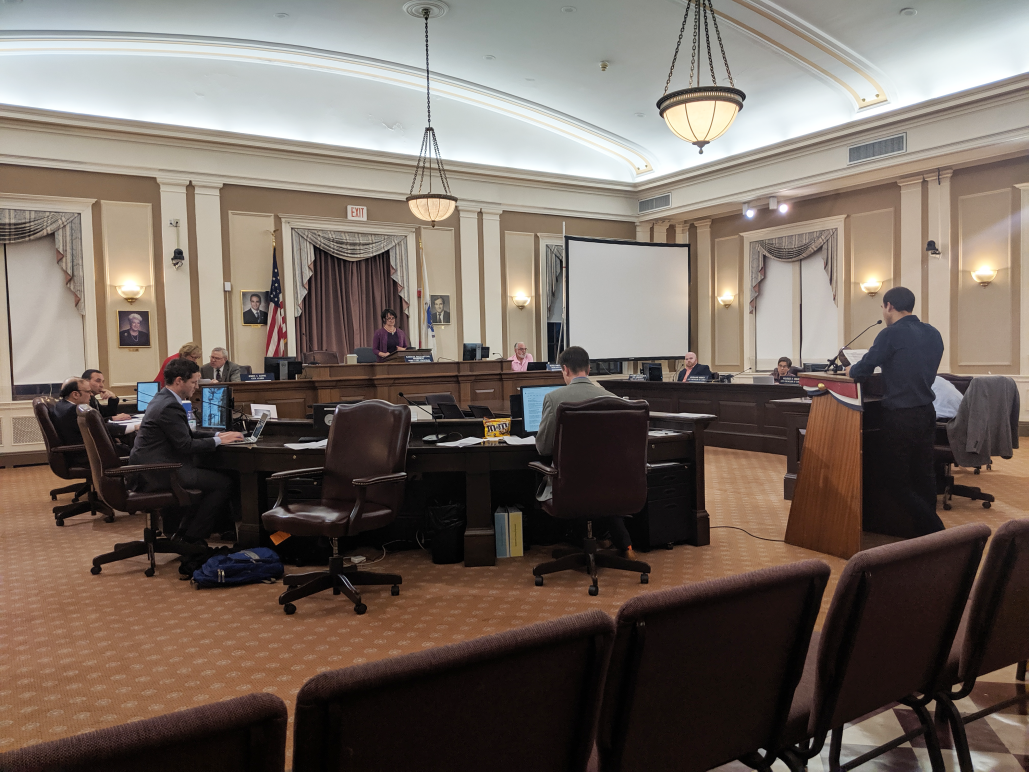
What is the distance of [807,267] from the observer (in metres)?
11.3

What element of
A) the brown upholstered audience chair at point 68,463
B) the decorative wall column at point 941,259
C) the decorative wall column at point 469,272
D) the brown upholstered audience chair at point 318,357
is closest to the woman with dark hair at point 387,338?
the brown upholstered audience chair at point 318,357

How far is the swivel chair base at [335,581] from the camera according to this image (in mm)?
3605

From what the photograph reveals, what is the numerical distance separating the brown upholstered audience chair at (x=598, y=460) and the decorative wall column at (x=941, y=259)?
7697mm

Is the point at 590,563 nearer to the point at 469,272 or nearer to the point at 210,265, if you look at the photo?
the point at 210,265

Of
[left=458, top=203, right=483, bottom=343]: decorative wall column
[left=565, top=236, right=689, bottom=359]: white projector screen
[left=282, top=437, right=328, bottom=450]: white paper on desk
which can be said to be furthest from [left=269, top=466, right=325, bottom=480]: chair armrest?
[left=458, top=203, right=483, bottom=343]: decorative wall column

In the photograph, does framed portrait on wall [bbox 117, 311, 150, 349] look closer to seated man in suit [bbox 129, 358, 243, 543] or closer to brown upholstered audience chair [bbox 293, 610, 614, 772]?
seated man in suit [bbox 129, 358, 243, 543]

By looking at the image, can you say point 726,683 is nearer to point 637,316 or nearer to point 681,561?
point 681,561

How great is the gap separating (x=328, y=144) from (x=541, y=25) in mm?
3736

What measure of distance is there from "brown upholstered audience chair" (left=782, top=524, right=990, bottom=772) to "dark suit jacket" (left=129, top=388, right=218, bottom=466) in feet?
12.5

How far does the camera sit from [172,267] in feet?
30.1

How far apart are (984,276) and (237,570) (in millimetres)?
9720

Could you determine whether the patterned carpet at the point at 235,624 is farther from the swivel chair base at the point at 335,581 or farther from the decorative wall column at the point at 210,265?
the decorative wall column at the point at 210,265

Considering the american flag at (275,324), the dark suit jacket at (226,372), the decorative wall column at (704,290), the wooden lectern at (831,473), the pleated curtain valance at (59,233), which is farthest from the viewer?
the decorative wall column at (704,290)

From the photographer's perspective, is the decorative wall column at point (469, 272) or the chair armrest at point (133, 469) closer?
the chair armrest at point (133, 469)
